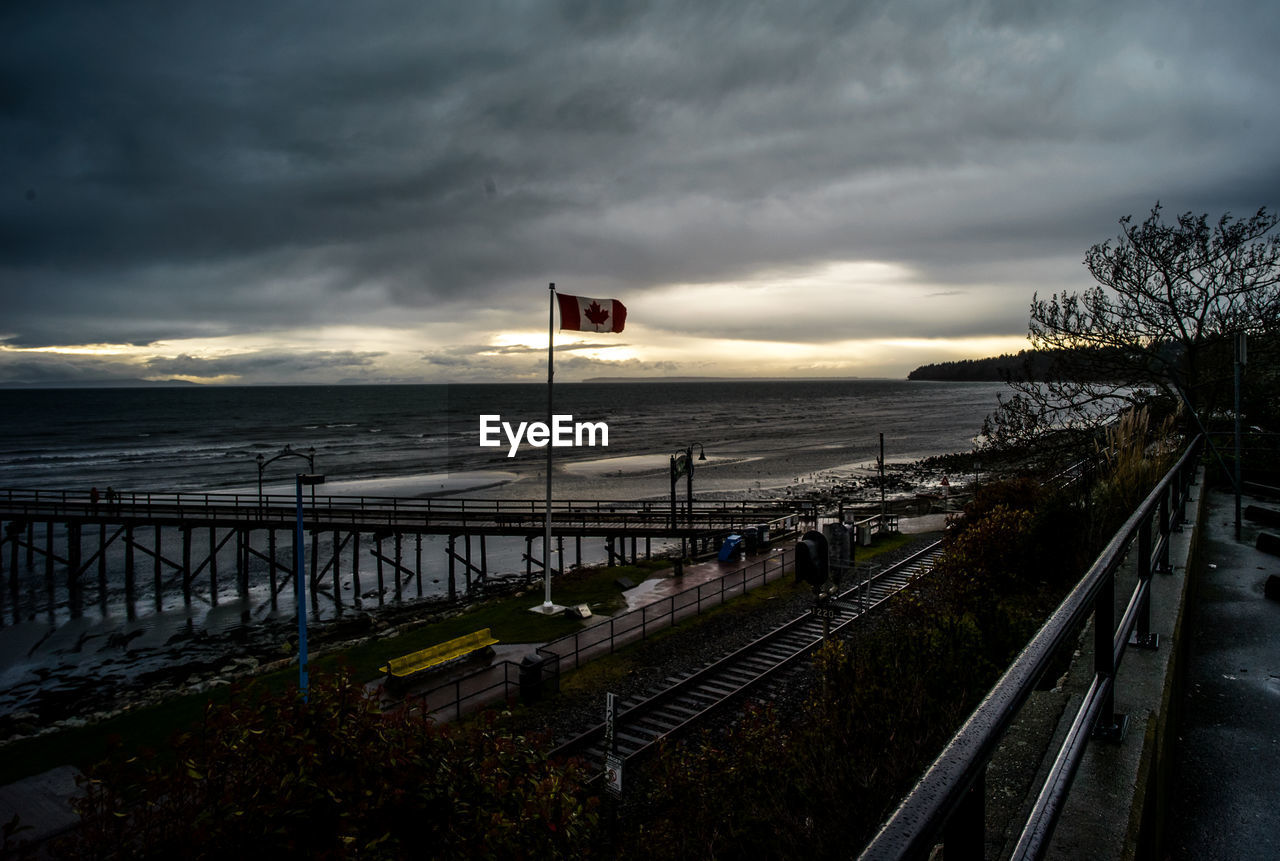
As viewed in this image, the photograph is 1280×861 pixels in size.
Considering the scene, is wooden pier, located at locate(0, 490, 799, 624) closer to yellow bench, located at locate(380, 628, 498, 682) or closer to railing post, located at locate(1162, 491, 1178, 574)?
yellow bench, located at locate(380, 628, 498, 682)

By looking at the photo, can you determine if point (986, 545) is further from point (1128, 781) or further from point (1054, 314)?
point (1128, 781)

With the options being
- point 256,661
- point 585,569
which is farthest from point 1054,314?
point 256,661

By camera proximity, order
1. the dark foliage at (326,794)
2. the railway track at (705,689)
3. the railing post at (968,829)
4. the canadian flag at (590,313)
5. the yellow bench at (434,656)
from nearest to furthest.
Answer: the railing post at (968,829) → the dark foliage at (326,794) → the railway track at (705,689) → the yellow bench at (434,656) → the canadian flag at (590,313)

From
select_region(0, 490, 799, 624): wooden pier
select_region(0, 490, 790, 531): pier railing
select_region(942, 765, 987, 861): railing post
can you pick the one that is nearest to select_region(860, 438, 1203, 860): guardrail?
select_region(942, 765, 987, 861): railing post

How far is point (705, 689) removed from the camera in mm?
16797

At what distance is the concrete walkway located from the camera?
3.09 metres

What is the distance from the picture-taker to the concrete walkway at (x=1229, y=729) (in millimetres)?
3092

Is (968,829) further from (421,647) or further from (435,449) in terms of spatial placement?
(435,449)

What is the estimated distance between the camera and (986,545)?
44.6ft

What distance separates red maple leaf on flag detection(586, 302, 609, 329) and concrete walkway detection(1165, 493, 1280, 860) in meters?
17.4

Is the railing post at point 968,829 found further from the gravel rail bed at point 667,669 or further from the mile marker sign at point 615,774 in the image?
the gravel rail bed at point 667,669

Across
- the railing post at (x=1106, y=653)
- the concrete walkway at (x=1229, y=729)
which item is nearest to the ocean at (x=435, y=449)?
the concrete walkway at (x=1229, y=729)

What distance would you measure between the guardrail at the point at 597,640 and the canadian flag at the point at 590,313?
8542 mm

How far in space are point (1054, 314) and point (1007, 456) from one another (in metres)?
3.76
